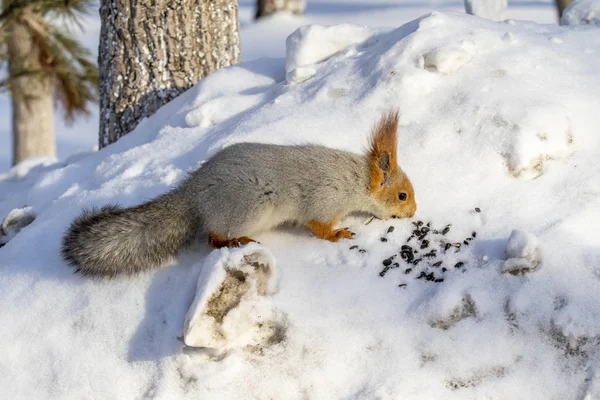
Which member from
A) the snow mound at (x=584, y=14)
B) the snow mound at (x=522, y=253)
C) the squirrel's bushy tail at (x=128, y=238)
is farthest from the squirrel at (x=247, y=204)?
the snow mound at (x=584, y=14)

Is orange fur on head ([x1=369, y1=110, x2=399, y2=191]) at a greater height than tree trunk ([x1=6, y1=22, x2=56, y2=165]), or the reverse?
orange fur on head ([x1=369, y1=110, x2=399, y2=191])

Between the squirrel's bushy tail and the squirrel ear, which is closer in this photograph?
the squirrel's bushy tail

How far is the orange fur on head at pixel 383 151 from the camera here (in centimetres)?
355

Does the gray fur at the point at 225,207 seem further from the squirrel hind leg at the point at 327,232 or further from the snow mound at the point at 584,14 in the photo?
the snow mound at the point at 584,14

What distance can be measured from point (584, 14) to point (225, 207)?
9.37ft

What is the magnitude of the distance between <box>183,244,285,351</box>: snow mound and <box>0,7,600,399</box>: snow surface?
65 millimetres

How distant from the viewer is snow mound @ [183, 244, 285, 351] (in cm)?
287

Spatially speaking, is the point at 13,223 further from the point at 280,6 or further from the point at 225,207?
the point at 280,6

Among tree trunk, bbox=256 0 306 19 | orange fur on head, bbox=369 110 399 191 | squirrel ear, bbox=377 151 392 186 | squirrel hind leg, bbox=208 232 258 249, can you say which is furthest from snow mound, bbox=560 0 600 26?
tree trunk, bbox=256 0 306 19

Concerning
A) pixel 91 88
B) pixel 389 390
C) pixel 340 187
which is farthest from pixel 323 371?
pixel 91 88

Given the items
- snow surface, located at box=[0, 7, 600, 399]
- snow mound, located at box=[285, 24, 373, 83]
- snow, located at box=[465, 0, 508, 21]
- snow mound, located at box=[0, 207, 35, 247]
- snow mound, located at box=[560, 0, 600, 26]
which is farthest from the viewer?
snow, located at box=[465, 0, 508, 21]

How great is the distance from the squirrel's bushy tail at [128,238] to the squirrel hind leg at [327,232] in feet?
1.74

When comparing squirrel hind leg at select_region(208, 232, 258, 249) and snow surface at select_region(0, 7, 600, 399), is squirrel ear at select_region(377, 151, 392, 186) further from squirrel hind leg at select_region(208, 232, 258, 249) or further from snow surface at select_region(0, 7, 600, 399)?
squirrel hind leg at select_region(208, 232, 258, 249)

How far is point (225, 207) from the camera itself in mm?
3291
